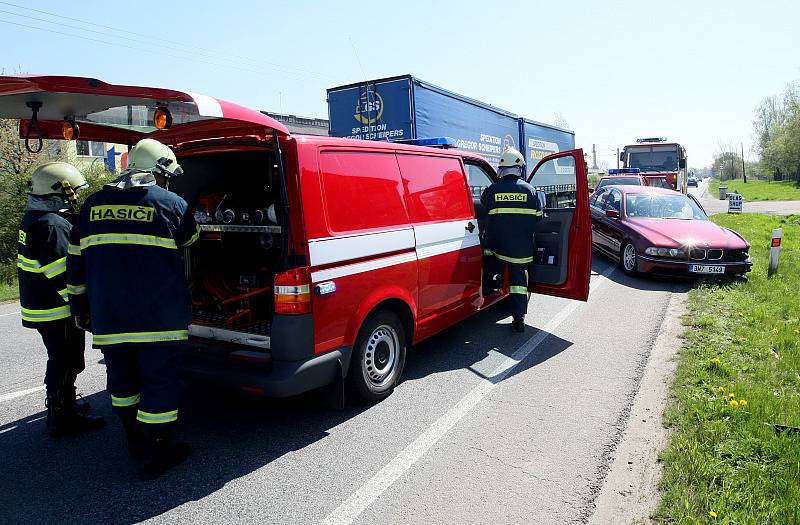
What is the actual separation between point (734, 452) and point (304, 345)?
2748mm

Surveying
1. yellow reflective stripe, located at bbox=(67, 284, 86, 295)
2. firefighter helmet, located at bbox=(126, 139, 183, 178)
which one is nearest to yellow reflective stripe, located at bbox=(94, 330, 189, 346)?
yellow reflective stripe, located at bbox=(67, 284, 86, 295)

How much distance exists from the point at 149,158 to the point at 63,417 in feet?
6.66

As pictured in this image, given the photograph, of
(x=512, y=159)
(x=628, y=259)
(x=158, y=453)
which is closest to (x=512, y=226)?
(x=512, y=159)

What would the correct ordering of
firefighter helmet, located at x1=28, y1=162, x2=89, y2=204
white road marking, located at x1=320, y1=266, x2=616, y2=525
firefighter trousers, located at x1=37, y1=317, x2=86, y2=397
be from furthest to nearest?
1. firefighter trousers, located at x1=37, y1=317, x2=86, y2=397
2. firefighter helmet, located at x1=28, y1=162, x2=89, y2=204
3. white road marking, located at x1=320, y1=266, x2=616, y2=525

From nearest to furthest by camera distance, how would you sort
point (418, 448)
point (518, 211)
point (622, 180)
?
1. point (418, 448)
2. point (518, 211)
3. point (622, 180)

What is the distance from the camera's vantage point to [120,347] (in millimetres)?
3227

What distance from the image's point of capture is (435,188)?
5.07m

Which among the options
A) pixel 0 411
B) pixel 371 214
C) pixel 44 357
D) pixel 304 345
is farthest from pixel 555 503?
pixel 44 357

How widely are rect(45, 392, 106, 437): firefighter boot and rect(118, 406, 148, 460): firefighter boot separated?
0.72 meters

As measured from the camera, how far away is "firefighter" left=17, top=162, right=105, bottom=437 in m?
3.59

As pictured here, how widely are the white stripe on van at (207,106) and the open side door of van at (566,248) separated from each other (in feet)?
13.3

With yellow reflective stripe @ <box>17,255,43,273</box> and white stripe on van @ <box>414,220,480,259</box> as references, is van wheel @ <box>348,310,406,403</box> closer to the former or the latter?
white stripe on van @ <box>414,220,480,259</box>

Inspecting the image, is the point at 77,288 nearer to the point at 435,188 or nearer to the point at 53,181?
the point at 53,181

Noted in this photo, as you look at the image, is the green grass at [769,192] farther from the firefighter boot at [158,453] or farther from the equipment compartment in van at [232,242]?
the firefighter boot at [158,453]
